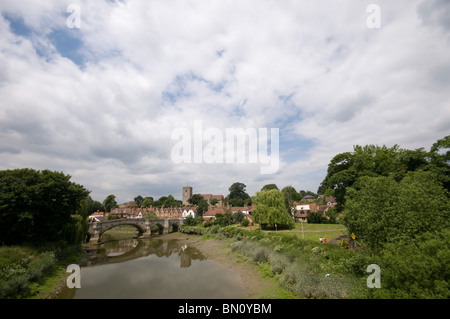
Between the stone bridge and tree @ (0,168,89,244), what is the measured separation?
20.3 meters

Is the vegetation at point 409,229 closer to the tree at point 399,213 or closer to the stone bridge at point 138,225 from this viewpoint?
the tree at point 399,213

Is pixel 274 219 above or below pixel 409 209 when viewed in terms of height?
below

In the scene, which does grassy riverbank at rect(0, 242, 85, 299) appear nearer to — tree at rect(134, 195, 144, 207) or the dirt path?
the dirt path

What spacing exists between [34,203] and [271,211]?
37056mm

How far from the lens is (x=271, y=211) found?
43.5 metres

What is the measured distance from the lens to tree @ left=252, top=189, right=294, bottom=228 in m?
43.5

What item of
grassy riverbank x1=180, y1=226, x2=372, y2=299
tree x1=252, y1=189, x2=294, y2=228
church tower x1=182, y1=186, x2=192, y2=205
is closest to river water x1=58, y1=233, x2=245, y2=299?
grassy riverbank x1=180, y1=226, x2=372, y2=299

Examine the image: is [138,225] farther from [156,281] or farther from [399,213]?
[399,213]

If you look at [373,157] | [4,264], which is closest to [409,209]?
[373,157]

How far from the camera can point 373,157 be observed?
102 ft

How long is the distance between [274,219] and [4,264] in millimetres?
38730

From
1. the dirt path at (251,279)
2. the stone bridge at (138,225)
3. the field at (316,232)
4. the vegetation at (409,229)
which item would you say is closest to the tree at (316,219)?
the field at (316,232)
